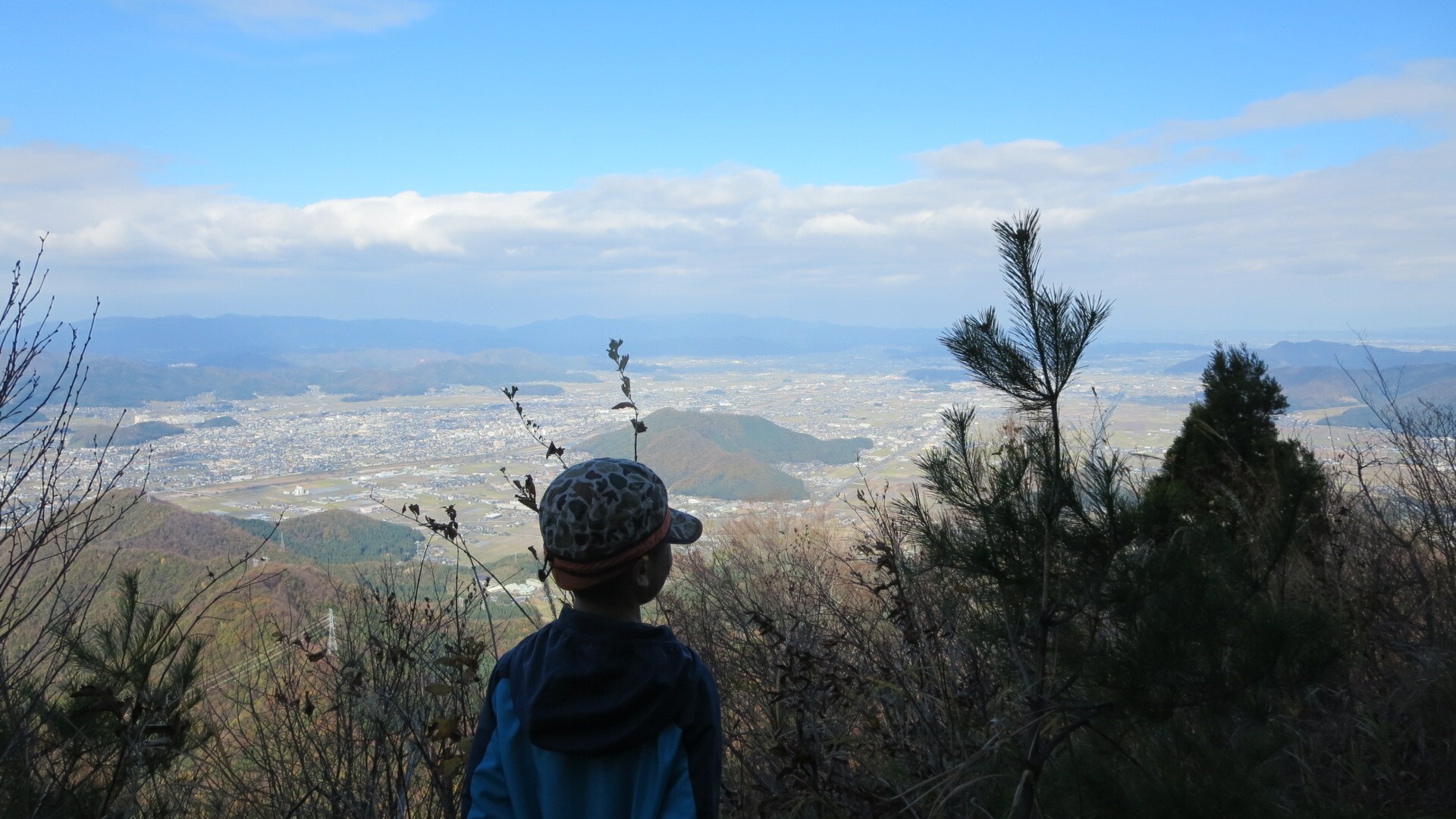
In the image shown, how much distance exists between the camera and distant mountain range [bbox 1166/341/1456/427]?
34.4 ft

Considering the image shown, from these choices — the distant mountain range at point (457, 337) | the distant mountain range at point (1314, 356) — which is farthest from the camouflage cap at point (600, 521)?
the distant mountain range at point (457, 337)

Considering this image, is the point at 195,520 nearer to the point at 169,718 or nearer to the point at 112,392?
the point at 169,718

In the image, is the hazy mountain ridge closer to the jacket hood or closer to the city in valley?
the city in valley

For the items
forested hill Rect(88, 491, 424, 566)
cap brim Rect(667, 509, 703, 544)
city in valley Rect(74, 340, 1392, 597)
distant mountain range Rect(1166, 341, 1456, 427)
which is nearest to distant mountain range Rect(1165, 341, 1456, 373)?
distant mountain range Rect(1166, 341, 1456, 427)

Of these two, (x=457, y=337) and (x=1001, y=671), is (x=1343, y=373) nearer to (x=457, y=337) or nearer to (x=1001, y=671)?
(x=1001, y=671)

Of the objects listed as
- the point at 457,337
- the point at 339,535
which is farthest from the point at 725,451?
the point at 457,337

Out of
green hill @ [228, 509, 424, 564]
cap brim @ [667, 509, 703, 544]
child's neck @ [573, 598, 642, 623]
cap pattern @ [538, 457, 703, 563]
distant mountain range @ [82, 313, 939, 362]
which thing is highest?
distant mountain range @ [82, 313, 939, 362]

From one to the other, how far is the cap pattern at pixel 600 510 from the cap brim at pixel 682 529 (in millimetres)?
44

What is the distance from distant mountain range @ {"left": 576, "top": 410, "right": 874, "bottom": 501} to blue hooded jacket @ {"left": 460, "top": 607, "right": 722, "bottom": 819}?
1339cm

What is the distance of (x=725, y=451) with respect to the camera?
21.9 meters

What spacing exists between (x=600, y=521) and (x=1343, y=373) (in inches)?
453

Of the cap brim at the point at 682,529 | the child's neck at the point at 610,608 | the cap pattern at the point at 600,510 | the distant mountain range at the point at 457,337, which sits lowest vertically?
the child's neck at the point at 610,608

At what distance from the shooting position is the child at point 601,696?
147 cm

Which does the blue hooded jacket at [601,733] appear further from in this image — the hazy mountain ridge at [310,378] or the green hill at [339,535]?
the hazy mountain ridge at [310,378]
